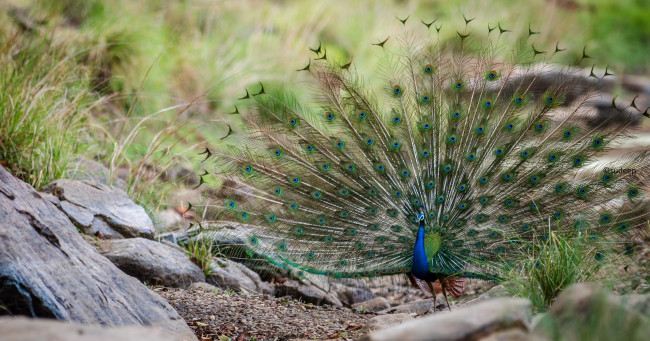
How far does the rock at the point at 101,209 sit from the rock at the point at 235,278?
2.16ft

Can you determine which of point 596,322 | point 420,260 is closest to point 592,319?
point 596,322

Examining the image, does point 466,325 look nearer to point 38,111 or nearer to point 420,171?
point 420,171

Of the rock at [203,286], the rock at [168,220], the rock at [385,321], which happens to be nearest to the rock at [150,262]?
the rock at [203,286]

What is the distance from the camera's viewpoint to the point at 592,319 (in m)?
2.53

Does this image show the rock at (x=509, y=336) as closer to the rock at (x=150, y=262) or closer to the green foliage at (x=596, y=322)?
the green foliage at (x=596, y=322)

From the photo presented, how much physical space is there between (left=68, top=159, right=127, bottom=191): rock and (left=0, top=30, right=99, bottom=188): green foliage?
12 cm

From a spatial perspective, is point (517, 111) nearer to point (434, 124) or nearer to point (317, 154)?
point (434, 124)

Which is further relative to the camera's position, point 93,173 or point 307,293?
point 93,173

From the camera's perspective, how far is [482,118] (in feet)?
17.5

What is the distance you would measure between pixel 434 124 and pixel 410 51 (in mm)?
610

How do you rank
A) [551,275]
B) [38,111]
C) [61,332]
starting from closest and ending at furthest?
[61,332] < [551,275] < [38,111]

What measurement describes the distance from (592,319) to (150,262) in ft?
11.8

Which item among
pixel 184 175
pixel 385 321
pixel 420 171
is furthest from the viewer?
pixel 184 175

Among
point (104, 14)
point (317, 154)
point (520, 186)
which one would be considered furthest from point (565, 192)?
point (104, 14)
